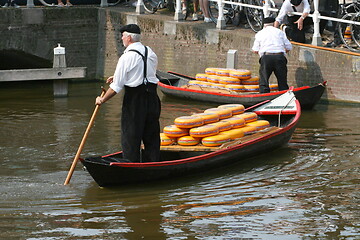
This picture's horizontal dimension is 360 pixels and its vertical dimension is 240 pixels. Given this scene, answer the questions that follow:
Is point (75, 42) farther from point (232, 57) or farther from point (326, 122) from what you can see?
point (326, 122)

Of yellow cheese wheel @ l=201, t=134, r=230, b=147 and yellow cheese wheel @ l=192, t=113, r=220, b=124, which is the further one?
yellow cheese wheel @ l=192, t=113, r=220, b=124

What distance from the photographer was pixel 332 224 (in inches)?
341

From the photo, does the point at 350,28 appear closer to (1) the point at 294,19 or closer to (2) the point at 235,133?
(1) the point at 294,19

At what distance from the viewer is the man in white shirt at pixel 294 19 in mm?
16609

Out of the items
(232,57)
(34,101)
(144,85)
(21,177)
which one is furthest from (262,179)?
(34,101)

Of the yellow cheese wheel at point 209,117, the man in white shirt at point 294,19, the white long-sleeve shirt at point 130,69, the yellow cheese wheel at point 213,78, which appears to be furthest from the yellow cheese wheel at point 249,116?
the man in white shirt at point 294,19

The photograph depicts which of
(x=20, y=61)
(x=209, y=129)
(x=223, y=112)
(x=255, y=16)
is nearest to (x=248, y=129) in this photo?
(x=223, y=112)

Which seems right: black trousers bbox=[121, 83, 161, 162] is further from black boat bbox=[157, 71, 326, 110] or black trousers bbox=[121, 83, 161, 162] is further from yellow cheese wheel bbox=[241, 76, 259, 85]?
yellow cheese wheel bbox=[241, 76, 259, 85]

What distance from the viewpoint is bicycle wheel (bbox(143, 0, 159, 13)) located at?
21109 millimetres

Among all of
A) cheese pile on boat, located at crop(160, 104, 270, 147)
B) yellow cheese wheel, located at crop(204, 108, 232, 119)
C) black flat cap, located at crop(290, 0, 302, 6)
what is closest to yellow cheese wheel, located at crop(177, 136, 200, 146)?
cheese pile on boat, located at crop(160, 104, 270, 147)

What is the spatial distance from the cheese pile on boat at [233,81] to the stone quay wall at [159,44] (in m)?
1.04

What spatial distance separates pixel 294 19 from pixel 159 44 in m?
4.11

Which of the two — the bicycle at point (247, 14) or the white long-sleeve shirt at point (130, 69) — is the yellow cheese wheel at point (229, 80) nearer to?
the bicycle at point (247, 14)

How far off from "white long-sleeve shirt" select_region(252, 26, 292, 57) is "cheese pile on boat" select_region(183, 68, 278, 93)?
32.9 inches
